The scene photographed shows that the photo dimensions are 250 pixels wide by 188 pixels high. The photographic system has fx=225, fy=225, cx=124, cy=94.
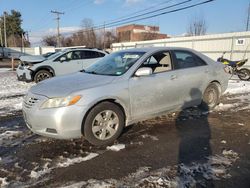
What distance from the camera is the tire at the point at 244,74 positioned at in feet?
39.2

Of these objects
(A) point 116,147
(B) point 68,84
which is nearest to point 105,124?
Answer: (A) point 116,147

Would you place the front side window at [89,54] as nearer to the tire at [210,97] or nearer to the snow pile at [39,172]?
the tire at [210,97]

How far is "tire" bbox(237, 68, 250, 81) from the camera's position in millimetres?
11953

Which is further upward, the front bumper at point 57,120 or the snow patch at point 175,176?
the front bumper at point 57,120

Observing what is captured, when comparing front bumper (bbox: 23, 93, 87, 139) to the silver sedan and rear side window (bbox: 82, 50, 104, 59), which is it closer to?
the silver sedan

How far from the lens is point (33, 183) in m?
2.76

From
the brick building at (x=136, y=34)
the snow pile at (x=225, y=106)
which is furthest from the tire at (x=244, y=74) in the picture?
the brick building at (x=136, y=34)

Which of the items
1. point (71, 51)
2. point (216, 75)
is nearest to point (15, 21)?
point (71, 51)

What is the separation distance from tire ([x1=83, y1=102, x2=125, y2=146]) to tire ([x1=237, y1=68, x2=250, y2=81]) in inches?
411

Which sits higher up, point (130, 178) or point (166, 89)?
point (166, 89)

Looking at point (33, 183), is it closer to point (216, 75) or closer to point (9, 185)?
point (9, 185)

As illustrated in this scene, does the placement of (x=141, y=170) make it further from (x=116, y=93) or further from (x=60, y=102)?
(x=60, y=102)

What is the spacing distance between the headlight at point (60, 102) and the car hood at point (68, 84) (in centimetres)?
7

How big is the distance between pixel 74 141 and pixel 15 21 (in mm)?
83997
